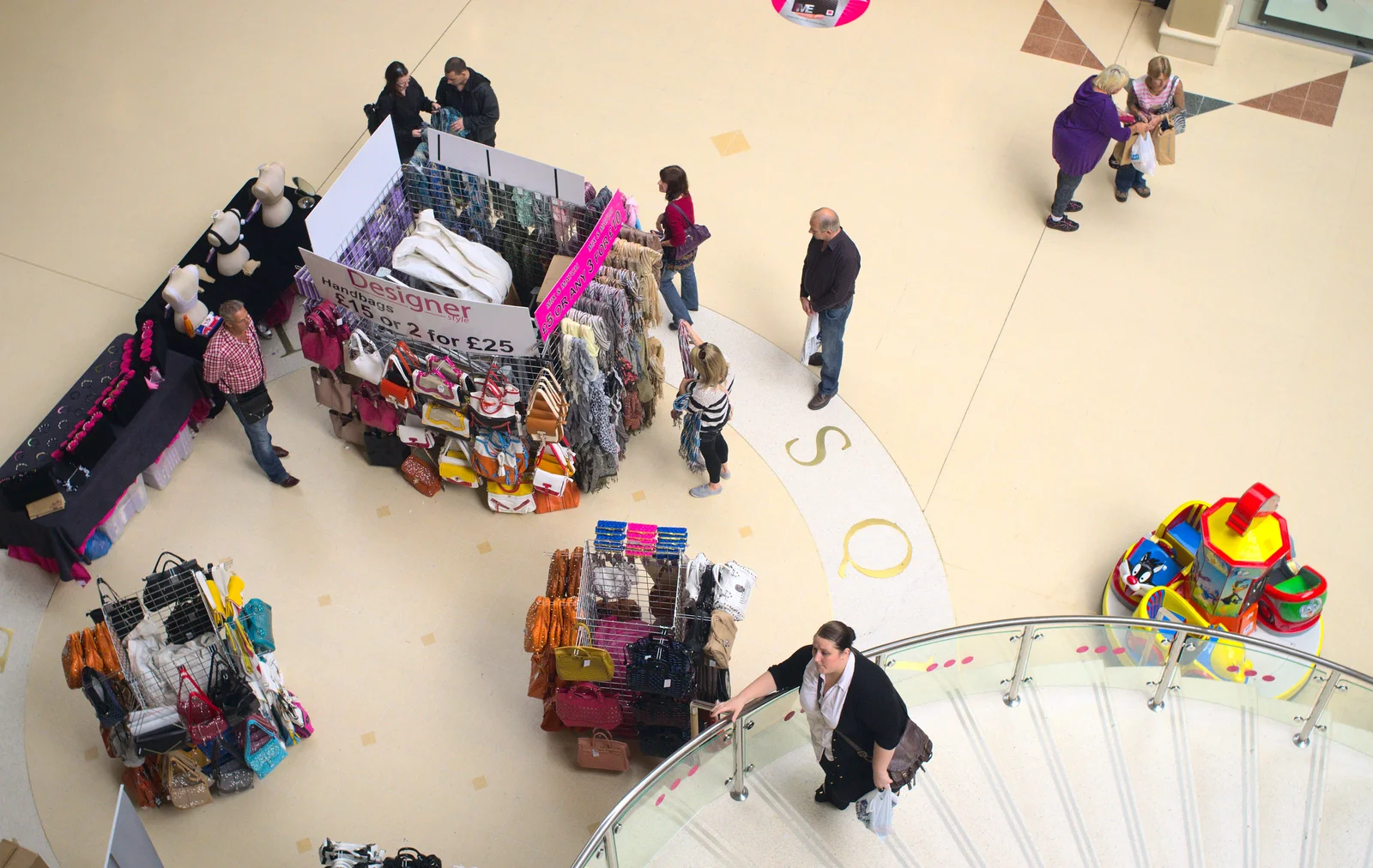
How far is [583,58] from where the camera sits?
10453 mm

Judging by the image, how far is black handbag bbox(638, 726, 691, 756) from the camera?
6.52 metres

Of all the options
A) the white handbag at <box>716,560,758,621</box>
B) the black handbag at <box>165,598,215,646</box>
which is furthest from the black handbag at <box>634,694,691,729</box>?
the black handbag at <box>165,598,215,646</box>

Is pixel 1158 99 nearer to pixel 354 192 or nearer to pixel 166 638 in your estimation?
pixel 354 192

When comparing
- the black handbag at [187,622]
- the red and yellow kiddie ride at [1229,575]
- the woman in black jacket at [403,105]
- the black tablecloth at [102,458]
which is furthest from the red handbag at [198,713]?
the red and yellow kiddie ride at [1229,575]

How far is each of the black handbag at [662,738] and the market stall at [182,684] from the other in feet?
6.53

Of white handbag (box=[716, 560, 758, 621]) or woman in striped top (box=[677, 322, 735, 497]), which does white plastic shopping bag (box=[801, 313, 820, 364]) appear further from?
white handbag (box=[716, 560, 758, 621])

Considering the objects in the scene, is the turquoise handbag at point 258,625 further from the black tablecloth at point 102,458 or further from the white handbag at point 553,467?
the white handbag at point 553,467

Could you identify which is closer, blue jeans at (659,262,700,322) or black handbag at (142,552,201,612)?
black handbag at (142,552,201,612)

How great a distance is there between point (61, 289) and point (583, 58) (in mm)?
4556

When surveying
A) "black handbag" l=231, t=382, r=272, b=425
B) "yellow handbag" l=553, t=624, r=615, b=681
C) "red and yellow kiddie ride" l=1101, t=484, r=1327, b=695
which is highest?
"red and yellow kiddie ride" l=1101, t=484, r=1327, b=695

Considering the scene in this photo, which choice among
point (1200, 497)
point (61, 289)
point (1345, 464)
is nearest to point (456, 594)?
point (61, 289)

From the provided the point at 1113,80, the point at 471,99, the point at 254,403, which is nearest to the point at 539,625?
the point at 254,403

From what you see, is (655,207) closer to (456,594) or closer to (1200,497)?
(456,594)

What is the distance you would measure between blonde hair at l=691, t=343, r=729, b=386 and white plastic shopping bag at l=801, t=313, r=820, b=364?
4.23ft
